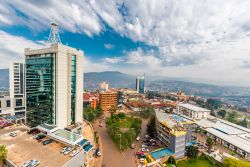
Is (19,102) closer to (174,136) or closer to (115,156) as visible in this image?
(115,156)

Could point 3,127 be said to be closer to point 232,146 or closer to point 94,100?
point 94,100

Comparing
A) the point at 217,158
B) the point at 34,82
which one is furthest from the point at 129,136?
the point at 34,82

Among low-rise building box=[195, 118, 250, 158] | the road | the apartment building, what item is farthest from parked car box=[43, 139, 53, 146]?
low-rise building box=[195, 118, 250, 158]

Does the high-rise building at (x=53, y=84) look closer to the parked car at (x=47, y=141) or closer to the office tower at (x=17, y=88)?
the parked car at (x=47, y=141)

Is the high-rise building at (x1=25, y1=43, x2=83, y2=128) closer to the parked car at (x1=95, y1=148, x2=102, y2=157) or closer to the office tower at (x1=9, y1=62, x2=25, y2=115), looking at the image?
the parked car at (x1=95, y1=148, x2=102, y2=157)

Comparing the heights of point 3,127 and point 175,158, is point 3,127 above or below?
above

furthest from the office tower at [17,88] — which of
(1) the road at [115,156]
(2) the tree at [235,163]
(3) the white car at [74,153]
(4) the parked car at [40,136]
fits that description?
(2) the tree at [235,163]
